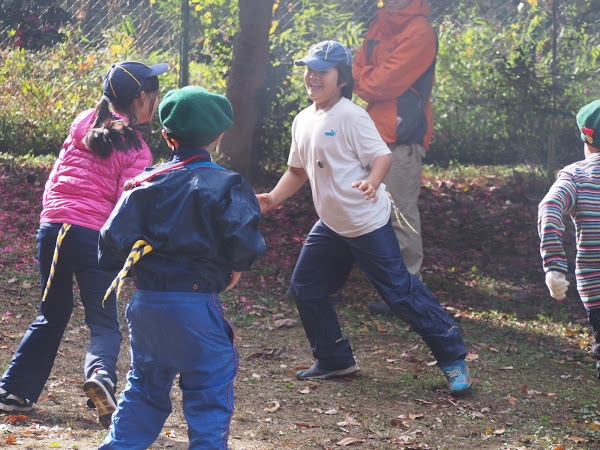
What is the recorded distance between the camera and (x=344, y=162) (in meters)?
4.91

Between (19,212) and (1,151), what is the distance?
177 cm

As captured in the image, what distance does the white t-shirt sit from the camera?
16.0 feet

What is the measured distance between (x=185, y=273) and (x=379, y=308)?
144 inches

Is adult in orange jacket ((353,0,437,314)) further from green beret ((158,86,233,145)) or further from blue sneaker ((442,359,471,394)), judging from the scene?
green beret ((158,86,233,145))

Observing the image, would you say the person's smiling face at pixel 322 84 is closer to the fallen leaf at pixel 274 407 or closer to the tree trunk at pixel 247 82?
the fallen leaf at pixel 274 407

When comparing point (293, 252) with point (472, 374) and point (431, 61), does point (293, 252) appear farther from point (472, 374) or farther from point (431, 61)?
point (472, 374)

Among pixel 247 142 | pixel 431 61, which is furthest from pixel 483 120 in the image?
pixel 431 61

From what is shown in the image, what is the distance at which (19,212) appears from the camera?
846cm

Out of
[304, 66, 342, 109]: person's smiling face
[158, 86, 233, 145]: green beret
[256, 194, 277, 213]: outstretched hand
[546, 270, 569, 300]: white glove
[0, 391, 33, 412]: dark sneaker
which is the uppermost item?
[158, 86, 233, 145]: green beret

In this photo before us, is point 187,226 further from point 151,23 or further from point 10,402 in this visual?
point 151,23

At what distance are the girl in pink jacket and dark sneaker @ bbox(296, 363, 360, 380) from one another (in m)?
1.33

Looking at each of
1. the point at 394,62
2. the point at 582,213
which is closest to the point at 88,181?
the point at 582,213

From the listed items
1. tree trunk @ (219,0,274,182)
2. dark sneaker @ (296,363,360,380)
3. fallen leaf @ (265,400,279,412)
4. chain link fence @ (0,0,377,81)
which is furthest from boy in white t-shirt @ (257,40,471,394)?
chain link fence @ (0,0,377,81)

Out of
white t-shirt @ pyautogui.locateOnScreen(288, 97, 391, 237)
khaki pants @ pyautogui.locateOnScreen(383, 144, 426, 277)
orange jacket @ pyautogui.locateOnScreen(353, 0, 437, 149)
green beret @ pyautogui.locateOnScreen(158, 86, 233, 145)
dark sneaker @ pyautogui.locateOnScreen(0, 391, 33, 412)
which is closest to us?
green beret @ pyautogui.locateOnScreen(158, 86, 233, 145)
